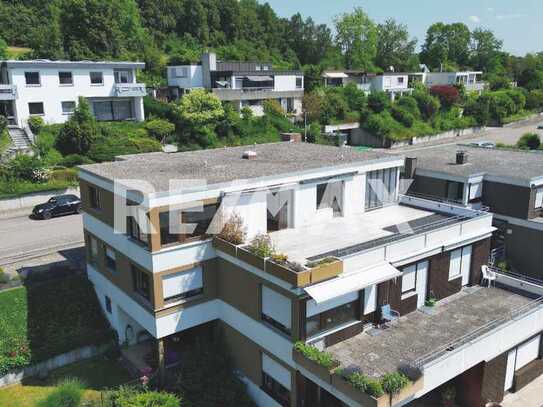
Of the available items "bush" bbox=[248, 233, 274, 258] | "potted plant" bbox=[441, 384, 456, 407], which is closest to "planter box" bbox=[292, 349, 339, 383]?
"bush" bbox=[248, 233, 274, 258]

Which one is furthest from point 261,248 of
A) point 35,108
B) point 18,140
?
point 35,108

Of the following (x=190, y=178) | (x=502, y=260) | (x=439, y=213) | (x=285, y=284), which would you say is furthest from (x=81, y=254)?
(x=502, y=260)

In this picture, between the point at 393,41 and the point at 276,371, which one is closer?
the point at 276,371

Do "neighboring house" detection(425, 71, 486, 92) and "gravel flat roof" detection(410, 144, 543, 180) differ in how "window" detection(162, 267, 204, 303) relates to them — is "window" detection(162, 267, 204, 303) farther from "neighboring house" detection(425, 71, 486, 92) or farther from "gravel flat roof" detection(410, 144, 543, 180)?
"neighboring house" detection(425, 71, 486, 92)

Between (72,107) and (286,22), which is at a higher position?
(286,22)

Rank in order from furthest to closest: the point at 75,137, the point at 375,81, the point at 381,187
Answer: the point at 375,81 < the point at 75,137 < the point at 381,187

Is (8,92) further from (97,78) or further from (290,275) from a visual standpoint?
(290,275)

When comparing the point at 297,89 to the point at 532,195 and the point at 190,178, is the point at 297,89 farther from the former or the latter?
the point at 190,178
